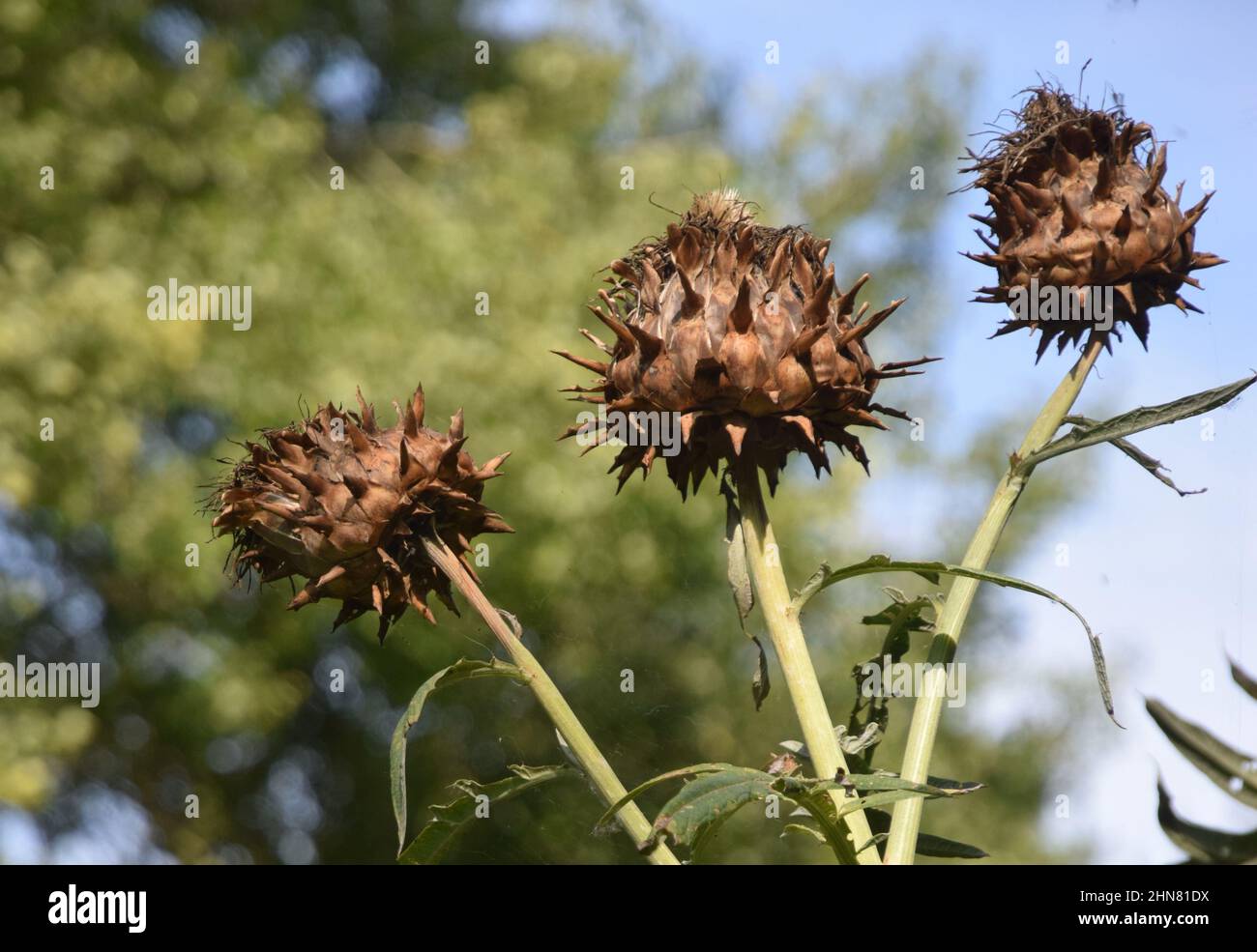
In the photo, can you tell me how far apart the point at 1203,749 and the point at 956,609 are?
73 centimetres

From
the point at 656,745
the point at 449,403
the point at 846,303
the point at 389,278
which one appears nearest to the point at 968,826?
the point at 449,403

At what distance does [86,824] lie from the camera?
906 cm

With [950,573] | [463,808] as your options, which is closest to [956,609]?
[950,573]

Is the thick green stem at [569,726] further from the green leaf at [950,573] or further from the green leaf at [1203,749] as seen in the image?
the green leaf at [1203,749]

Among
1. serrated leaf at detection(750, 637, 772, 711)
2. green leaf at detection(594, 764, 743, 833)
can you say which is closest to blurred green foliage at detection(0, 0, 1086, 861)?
serrated leaf at detection(750, 637, 772, 711)

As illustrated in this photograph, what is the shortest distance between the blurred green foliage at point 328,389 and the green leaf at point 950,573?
406cm

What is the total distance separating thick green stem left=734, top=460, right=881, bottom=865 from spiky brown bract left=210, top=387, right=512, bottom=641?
0.33 m

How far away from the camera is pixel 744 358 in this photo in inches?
69.2

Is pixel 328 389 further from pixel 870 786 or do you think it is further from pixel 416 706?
pixel 870 786

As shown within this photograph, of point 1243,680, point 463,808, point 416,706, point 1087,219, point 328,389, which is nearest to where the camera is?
point 1243,680

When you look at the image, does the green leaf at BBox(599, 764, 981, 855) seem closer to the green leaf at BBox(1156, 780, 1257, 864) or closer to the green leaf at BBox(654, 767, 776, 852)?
the green leaf at BBox(654, 767, 776, 852)

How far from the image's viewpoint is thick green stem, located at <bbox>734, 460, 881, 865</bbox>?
1.64 meters
